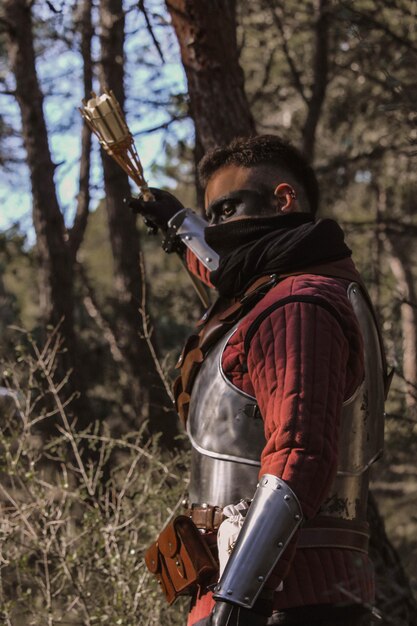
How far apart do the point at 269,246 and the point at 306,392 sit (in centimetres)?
60

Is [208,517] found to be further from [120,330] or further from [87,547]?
[120,330]

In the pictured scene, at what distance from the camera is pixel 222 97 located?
206 inches

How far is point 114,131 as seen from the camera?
13.7 feet

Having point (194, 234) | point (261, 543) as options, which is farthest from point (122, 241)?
point (261, 543)

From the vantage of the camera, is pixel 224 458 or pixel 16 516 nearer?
pixel 224 458

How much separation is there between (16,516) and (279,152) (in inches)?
111

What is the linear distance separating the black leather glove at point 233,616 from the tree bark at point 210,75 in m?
3.10

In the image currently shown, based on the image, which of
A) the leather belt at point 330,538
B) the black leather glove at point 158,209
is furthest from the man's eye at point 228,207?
the leather belt at point 330,538

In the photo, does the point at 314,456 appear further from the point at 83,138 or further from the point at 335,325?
the point at 83,138

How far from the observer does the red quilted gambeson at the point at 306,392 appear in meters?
2.60

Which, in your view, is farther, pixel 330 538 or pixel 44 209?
pixel 44 209

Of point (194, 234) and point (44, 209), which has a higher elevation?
point (44, 209)

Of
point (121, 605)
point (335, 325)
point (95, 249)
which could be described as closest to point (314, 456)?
point (335, 325)

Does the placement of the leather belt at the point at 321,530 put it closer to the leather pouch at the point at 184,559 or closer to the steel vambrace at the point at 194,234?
the leather pouch at the point at 184,559
